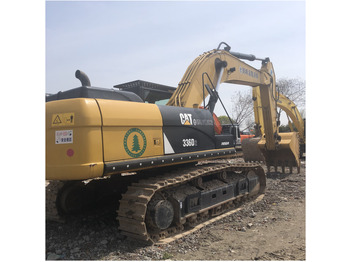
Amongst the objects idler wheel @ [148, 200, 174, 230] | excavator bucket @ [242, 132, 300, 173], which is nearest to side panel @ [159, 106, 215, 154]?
idler wheel @ [148, 200, 174, 230]

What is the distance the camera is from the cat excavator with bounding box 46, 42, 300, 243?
3.80 metres

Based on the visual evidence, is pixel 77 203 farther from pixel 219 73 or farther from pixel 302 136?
pixel 302 136

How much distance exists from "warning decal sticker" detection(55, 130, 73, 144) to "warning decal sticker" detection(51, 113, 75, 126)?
4.1 inches

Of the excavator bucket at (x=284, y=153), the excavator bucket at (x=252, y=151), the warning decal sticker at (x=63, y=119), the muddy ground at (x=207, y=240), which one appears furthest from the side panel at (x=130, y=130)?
the excavator bucket at (x=252, y=151)

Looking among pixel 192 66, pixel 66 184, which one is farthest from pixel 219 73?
pixel 66 184

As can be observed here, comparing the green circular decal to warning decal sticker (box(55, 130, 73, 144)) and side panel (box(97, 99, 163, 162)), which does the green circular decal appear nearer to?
side panel (box(97, 99, 163, 162))

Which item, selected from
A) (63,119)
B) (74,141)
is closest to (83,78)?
(63,119)

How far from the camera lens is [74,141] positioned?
373 cm

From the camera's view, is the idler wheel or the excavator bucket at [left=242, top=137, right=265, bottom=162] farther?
the excavator bucket at [left=242, top=137, right=265, bottom=162]

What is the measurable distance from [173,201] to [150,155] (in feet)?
3.01

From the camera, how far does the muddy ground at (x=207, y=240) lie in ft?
12.8

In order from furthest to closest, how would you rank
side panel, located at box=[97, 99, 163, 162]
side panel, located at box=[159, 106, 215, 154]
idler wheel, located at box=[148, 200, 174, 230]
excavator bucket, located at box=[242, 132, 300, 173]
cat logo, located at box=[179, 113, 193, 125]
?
excavator bucket, located at box=[242, 132, 300, 173] < cat logo, located at box=[179, 113, 193, 125] < side panel, located at box=[159, 106, 215, 154] < idler wheel, located at box=[148, 200, 174, 230] < side panel, located at box=[97, 99, 163, 162]

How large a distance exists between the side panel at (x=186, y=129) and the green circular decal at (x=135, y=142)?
→ 0.48 m

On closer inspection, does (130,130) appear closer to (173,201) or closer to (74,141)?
(74,141)
